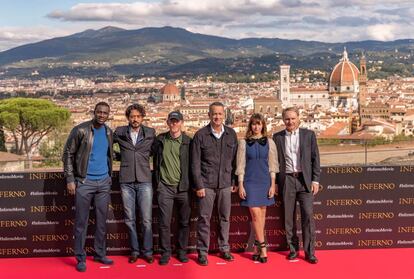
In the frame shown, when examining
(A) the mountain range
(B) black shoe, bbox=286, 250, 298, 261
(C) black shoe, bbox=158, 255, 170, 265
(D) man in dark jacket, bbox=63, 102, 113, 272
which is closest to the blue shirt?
(D) man in dark jacket, bbox=63, 102, 113, 272

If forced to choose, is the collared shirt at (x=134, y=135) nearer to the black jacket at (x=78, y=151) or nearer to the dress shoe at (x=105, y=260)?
the black jacket at (x=78, y=151)

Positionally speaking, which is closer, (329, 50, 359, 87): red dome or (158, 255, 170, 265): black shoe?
(158, 255, 170, 265): black shoe

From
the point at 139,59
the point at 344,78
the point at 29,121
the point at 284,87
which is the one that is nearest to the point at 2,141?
the point at 29,121

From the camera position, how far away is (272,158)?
12.9 ft

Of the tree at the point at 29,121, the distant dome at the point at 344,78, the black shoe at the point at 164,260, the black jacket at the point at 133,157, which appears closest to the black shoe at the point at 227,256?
the black shoe at the point at 164,260

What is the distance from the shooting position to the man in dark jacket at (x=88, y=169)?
384 centimetres

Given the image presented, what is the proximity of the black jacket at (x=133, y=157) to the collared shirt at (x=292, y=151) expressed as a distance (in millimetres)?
922

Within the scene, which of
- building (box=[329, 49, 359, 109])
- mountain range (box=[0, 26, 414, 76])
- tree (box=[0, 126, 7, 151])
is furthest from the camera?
mountain range (box=[0, 26, 414, 76])

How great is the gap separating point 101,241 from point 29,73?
139 meters

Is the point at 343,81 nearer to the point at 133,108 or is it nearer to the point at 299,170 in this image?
the point at 299,170

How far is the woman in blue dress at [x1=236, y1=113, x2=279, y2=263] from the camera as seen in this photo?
12.8 feet

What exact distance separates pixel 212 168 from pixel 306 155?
0.64 m

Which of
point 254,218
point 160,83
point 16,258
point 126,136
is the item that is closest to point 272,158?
point 254,218

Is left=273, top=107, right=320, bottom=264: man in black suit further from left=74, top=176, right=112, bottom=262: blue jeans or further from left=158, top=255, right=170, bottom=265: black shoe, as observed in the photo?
left=74, top=176, right=112, bottom=262: blue jeans
